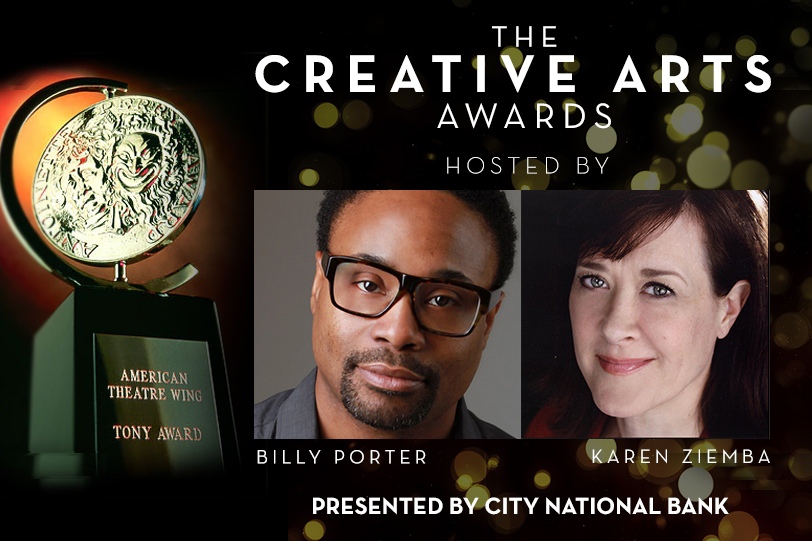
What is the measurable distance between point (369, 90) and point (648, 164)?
98cm

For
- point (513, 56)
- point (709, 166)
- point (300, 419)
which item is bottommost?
point (300, 419)

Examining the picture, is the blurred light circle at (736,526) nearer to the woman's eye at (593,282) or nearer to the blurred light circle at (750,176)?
the woman's eye at (593,282)

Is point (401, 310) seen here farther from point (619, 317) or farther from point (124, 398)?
point (124, 398)

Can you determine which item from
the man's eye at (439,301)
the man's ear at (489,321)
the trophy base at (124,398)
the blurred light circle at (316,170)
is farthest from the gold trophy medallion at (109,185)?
the man's ear at (489,321)

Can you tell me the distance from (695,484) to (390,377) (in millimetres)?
1106

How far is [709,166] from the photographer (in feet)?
10.6

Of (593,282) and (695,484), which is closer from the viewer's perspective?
(593,282)

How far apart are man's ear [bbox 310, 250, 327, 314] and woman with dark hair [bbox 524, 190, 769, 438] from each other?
78cm

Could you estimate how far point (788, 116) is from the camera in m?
3.26

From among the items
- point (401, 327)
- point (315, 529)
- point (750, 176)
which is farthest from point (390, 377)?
point (750, 176)

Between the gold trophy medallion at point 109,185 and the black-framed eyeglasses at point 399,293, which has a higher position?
the gold trophy medallion at point 109,185

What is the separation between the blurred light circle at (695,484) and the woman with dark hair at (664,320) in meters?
0.17

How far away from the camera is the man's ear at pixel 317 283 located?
312 centimetres

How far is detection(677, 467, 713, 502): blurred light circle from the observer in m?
3.24
